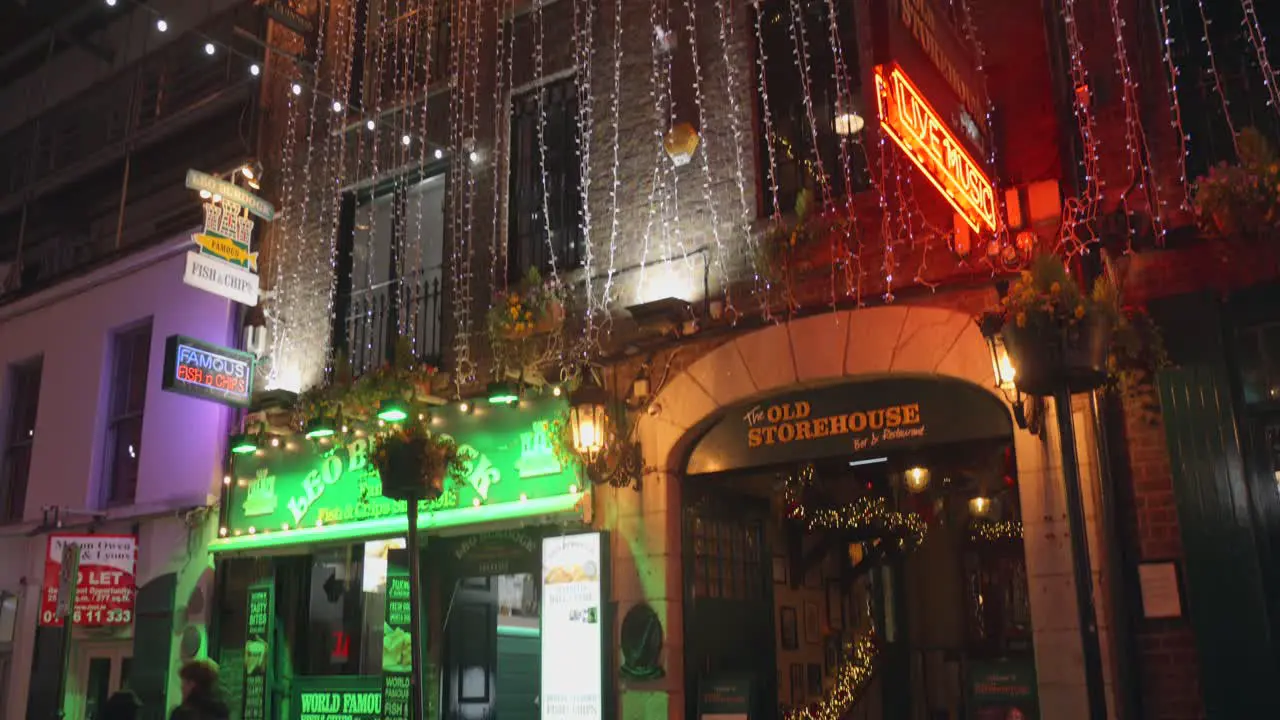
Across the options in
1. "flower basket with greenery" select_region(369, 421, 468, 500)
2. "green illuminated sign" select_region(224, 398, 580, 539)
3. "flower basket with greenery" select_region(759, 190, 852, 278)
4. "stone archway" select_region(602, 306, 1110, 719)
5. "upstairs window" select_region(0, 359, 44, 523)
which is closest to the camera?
"stone archway" select_region(602, 306, 1110, 719)

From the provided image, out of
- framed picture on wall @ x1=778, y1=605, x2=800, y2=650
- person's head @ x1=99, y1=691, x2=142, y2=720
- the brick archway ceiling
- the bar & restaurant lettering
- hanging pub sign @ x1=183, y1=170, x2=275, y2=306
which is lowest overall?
person's head @ x1=99, y1=691, x2=142, y2=720

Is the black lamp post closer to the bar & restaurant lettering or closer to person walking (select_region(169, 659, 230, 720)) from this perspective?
the bar & restaurant lettering

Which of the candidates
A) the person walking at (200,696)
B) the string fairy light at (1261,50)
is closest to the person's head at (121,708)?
the person walking at (200,696)

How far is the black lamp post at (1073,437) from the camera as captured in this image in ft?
17.7

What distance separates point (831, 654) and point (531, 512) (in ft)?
12.6

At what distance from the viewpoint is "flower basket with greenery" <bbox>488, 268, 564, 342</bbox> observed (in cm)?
1035

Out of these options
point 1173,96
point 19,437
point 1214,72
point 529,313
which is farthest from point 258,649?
point 1214,72

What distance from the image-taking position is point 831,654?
37.7 feet

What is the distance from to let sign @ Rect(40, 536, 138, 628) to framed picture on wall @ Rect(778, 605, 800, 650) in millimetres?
7379

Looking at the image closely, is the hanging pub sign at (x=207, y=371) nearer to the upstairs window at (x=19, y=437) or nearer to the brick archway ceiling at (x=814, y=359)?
the upstairs window at (x=19, y=437)

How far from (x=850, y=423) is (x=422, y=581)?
4676 mm

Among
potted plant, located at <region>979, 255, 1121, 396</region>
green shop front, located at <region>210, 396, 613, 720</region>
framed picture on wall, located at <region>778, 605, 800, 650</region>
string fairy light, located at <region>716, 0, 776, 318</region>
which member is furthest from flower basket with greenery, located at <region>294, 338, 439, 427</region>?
potted plant, located at <region>979, 255, 1121, 396</region>

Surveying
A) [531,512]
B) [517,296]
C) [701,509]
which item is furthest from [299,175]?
[701,509]

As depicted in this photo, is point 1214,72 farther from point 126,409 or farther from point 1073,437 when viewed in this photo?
point 126,409
